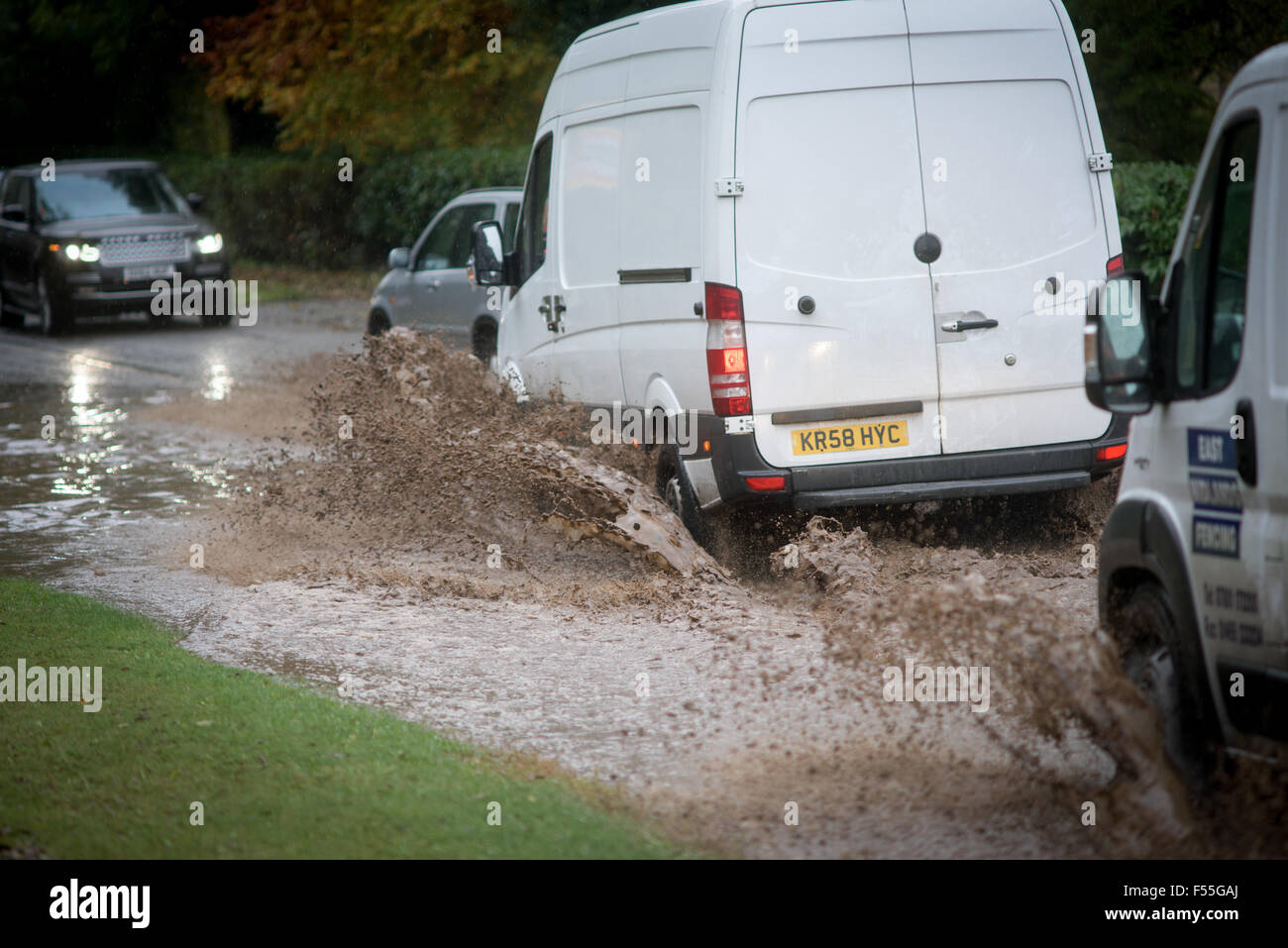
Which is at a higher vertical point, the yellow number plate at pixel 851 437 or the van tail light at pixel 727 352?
the van tail light at pixel 727 352

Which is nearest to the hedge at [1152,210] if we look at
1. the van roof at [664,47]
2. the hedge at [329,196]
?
the van roof at [664,47]

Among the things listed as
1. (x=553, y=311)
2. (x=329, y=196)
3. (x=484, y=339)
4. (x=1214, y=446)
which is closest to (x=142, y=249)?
(x=329, y=196)

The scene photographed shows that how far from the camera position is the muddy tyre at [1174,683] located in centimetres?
408

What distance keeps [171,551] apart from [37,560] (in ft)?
2.49

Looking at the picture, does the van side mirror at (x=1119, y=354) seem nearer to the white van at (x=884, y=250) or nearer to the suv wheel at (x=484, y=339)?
the white van at (x=884, y=250)

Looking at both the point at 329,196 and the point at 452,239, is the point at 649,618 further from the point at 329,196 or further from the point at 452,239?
the point at 329,196

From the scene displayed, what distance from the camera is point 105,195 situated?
22.1m

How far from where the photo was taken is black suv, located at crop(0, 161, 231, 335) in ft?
69.5

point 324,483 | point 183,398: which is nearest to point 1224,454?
point 324,483

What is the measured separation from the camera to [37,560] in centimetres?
888

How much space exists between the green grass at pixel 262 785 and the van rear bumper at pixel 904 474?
222 cm

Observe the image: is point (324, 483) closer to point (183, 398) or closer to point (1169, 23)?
point (183, 398)

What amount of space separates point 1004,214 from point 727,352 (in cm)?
153
